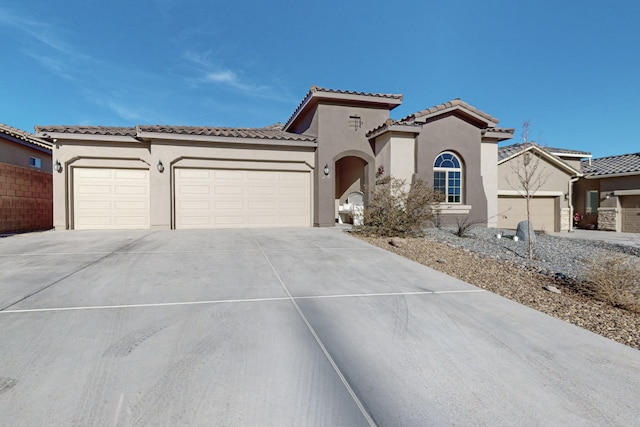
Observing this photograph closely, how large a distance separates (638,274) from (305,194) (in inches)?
399

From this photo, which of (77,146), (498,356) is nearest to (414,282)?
(498,356)

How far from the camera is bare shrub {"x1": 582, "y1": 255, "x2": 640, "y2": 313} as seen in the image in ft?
14.9

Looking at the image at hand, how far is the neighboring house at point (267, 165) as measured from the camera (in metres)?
11.8

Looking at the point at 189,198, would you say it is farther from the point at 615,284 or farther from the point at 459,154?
the point at 615,284

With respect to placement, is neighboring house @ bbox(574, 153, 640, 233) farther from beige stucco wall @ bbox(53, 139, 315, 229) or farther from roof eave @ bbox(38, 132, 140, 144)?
roof eave @ bbox(38, 132, 140, 144)

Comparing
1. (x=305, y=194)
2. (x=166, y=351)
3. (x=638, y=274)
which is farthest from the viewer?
(x=305, y=194)

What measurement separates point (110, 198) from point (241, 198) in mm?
4812

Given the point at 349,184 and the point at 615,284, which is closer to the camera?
the point at 615,284

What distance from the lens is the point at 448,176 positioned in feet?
44.7

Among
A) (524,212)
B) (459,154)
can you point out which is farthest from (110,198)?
(524,212)

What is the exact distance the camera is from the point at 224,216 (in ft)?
40.8

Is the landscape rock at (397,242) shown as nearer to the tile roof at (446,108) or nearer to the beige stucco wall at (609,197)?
the tile roof at (446,108)

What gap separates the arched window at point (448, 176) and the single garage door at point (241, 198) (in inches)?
214

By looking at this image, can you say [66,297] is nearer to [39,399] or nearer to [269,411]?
[39,399]
